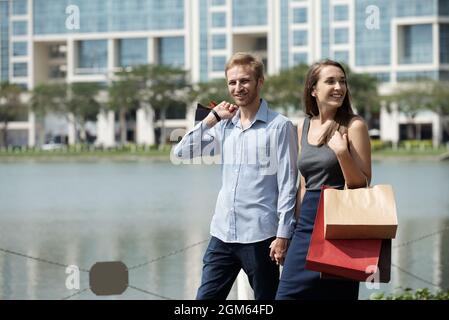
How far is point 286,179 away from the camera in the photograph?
373 centimetres

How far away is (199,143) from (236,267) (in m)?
0.52

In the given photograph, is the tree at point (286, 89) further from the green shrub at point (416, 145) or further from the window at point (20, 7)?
the window at point (20, 7)

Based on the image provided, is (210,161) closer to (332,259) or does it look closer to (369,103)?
(332,259)

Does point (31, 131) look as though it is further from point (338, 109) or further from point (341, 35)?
point (338, 109)

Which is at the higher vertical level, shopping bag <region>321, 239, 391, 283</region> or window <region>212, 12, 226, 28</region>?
window <region>212, 12, 226, 28</region>

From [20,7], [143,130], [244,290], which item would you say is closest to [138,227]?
[244,290]

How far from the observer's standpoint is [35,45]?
227ft

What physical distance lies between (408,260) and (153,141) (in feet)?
190

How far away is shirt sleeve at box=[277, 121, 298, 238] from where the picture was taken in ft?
12.1

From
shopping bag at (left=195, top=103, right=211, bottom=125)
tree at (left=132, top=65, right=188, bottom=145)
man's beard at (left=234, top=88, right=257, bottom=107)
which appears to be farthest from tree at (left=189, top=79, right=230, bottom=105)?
man's beard at (left=234, top=88, right=257, bottom=107)

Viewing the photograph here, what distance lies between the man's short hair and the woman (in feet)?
0.64

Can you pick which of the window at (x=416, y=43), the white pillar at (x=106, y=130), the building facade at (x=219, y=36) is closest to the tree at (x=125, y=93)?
the building facade at (x=219, y=36)

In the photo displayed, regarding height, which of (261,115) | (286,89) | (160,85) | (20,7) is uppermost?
(20,7)

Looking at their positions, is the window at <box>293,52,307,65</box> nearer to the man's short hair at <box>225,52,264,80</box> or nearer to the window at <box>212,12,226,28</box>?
the window at <box>212,12,226,28</box>
